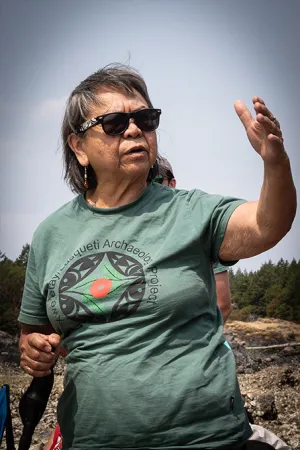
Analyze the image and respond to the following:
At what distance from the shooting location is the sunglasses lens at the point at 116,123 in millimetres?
1770

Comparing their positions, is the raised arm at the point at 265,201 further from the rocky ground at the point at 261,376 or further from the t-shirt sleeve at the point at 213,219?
the rocky ground at the point at 261,376

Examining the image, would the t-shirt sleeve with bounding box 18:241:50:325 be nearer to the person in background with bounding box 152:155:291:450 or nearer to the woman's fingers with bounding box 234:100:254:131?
the woman's fingers with bounding box 234:100:254:131

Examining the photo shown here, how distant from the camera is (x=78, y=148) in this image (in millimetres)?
1973

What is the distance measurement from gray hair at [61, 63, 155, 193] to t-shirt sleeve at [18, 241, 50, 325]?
303mm

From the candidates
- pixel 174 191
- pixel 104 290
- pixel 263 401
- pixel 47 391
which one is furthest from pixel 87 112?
pixel 263 401

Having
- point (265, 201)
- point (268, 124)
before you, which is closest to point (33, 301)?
point (265, 201)

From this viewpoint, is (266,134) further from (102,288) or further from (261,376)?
(261,376)

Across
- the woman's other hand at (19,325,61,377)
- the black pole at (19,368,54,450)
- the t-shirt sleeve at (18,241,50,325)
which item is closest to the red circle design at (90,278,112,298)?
the woman's other hand at (19,325,61,377)

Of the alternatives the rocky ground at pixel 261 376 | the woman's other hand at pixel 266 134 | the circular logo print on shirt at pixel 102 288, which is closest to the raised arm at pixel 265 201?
the woman's other hand at pixel 266 134

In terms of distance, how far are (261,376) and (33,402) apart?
2165mm

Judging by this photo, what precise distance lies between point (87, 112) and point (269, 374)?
2395 mm

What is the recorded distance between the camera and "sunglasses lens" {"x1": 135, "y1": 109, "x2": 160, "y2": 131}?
5.86 feet

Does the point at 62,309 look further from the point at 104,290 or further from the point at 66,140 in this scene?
the point at 66,140

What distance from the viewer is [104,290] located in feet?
5.28
